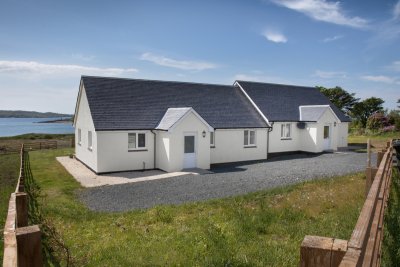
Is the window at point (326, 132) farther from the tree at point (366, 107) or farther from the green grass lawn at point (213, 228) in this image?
the tree at point (366, 107)

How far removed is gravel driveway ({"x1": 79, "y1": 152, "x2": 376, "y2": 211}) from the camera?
13.3 metres

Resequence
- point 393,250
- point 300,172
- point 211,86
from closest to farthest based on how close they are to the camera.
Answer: point 393,250 → point 300,172 → point 211,86

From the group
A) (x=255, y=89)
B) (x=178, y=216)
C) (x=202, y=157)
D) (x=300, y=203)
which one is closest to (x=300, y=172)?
(x=202, y=157)

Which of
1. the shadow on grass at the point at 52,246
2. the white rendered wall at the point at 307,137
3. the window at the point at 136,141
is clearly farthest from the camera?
the white rendered wall at the point at 307,137

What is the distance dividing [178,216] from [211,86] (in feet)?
66.1

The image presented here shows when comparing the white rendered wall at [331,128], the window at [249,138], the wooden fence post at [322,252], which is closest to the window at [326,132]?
the white rendered wall at [331,128]

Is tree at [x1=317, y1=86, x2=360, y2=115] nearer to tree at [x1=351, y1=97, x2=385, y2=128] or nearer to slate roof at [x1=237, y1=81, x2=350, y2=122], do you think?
tree at [x1=351, y1=97, x2=385, y2=128]

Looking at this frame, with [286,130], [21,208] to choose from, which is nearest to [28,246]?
[21,208]

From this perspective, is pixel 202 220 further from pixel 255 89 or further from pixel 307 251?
pixel 255 89

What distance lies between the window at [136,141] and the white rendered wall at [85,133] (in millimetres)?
2295

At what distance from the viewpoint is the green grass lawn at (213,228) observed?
619 cm

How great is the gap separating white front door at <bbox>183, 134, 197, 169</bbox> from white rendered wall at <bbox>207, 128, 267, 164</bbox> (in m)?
2.60

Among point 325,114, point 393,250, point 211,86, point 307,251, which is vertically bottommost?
point 393,250

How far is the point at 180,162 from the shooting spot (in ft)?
68.4
